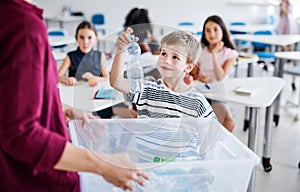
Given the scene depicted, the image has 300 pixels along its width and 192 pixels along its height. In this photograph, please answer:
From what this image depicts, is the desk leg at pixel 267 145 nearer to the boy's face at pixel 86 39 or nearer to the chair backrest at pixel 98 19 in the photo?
the boy's face at pixel 86 39

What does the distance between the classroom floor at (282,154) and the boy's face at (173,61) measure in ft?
4.48

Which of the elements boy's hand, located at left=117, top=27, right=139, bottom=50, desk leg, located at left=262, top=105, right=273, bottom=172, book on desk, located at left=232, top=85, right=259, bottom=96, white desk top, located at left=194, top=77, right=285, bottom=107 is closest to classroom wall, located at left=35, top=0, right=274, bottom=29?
desk leg, located at left=262, top=105, right=273, bottom=172

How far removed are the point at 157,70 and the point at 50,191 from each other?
837mm

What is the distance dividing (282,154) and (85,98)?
6.15 feet

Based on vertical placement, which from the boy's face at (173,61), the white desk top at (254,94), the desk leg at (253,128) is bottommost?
the desk leg at (253,128)

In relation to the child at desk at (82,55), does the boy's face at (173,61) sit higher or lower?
higher

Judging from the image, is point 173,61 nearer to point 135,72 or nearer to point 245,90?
point 135,72

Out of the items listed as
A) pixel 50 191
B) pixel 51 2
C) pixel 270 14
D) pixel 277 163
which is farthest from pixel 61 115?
pixel 270 14

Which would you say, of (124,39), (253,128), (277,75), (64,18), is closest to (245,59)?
(277,75)

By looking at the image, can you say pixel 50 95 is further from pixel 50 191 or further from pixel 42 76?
pixel 50 191

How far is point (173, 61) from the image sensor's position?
1.57 metres

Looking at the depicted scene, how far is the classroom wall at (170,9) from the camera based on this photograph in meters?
7.02

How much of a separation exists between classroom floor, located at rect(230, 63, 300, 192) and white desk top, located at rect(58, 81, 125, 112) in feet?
4.15

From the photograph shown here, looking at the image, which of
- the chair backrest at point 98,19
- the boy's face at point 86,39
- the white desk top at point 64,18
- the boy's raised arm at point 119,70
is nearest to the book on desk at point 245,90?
the boy's raised arm at point 119,70
